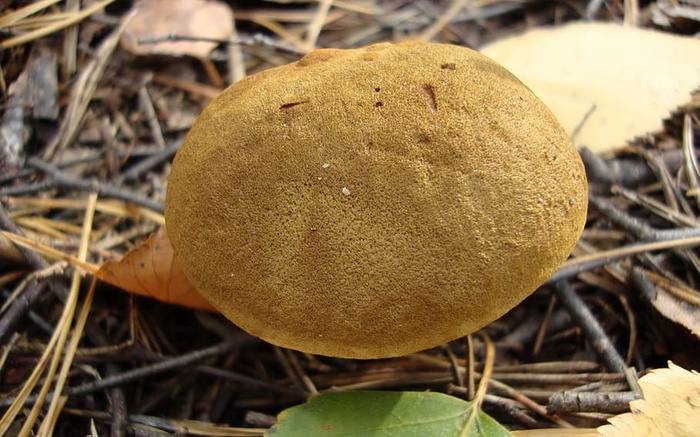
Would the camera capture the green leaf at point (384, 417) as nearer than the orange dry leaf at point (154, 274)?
Yes

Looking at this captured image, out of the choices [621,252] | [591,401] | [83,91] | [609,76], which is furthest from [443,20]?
[591,401]

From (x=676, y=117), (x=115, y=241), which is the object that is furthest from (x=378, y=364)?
(x=676, y=117)

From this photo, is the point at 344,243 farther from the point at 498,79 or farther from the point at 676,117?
the point at 676,117

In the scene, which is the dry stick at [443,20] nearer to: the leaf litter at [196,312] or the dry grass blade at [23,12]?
the leaf litter at [196,312]

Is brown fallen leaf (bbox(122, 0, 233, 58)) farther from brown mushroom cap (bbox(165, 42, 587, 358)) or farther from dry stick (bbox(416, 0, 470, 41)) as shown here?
brown mushroom cap (bbox(165, 42, 587, 358))

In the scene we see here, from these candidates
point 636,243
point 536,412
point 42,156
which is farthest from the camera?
point 42,156

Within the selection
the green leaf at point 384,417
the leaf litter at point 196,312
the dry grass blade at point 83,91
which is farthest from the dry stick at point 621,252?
the dry grass blade at point 83,91
